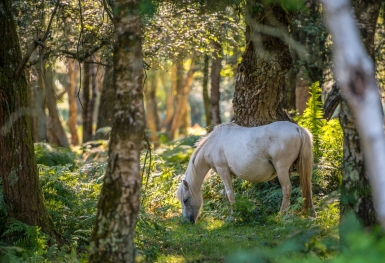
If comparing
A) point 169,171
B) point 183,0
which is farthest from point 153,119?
point 183,0

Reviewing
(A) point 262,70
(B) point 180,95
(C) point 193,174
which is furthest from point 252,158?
(B) point 180,95

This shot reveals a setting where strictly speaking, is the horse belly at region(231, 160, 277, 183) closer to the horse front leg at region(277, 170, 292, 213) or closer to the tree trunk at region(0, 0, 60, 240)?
the horse front leg at region(277, 170, 292, 213)

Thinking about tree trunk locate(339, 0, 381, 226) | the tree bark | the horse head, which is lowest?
the horse head

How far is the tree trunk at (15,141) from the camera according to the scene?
6.73m

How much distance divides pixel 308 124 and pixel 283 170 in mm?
2137

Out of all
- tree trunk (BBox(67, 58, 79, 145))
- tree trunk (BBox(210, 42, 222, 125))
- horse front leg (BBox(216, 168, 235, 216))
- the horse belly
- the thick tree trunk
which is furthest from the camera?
the thick tree trunk

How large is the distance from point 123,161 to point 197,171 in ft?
18.9

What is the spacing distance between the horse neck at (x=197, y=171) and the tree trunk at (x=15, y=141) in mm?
4154

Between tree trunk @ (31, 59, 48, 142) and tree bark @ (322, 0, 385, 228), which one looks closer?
tree bark @ (322, 0, 385, 228)

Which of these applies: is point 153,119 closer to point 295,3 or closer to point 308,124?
point 308,124

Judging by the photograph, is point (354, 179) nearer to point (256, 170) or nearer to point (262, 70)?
point (256, 170)

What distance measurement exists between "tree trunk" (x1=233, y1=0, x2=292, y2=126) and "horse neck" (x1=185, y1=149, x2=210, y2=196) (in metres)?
1.15

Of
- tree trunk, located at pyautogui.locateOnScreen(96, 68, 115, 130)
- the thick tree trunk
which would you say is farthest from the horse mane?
the thick tree trunk

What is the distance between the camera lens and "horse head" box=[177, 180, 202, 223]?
1031cm
